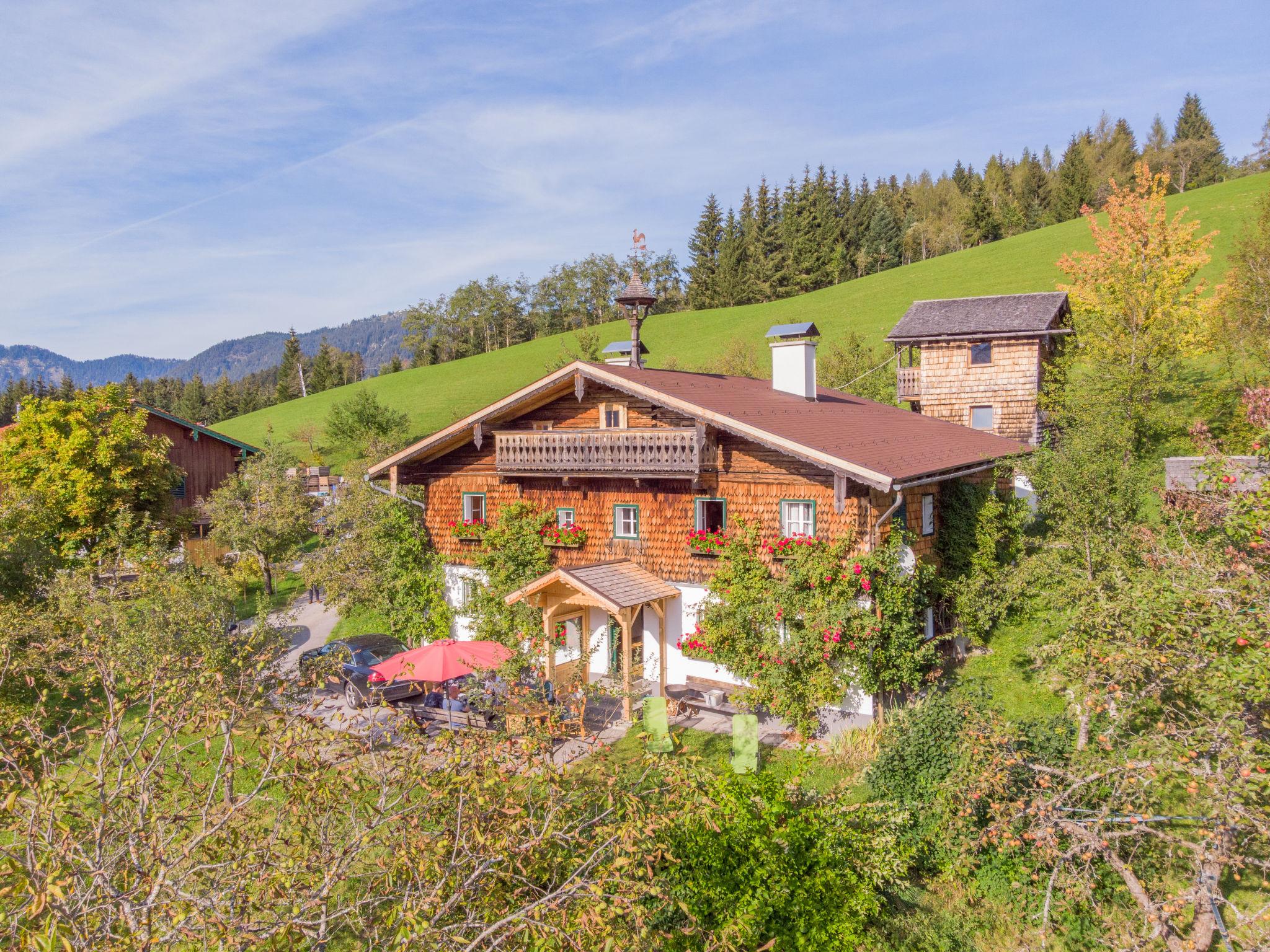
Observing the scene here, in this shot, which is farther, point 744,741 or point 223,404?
point 223,404

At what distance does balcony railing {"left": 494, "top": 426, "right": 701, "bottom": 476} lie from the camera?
17.1 m

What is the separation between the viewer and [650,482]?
60.7 feet

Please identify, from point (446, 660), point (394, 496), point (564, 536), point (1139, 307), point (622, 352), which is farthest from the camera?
point (1139, 307)

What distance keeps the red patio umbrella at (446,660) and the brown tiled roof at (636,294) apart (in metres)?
10.1

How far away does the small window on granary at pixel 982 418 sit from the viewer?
3419cm

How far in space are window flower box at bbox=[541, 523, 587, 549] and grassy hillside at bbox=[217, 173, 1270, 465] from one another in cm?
4487

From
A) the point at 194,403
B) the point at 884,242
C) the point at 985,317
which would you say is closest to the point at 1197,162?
the point at 884,242

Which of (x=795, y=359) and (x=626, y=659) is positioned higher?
(x=795, y=359)

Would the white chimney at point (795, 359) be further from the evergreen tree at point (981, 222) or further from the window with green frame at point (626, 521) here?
the evergreen tree at point (981, 222)

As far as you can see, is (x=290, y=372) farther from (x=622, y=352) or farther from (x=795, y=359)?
(x=795, y=359)

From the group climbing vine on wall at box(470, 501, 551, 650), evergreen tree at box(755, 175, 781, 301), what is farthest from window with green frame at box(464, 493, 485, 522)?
evergreen tree at box(755, 175, 781, 301)

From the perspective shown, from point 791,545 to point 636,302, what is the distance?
8.70 meters

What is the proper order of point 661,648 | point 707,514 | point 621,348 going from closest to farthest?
point 707,514, point 661,648, point 621,348

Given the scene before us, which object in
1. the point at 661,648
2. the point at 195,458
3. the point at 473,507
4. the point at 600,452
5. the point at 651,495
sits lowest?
the point at 661,648
